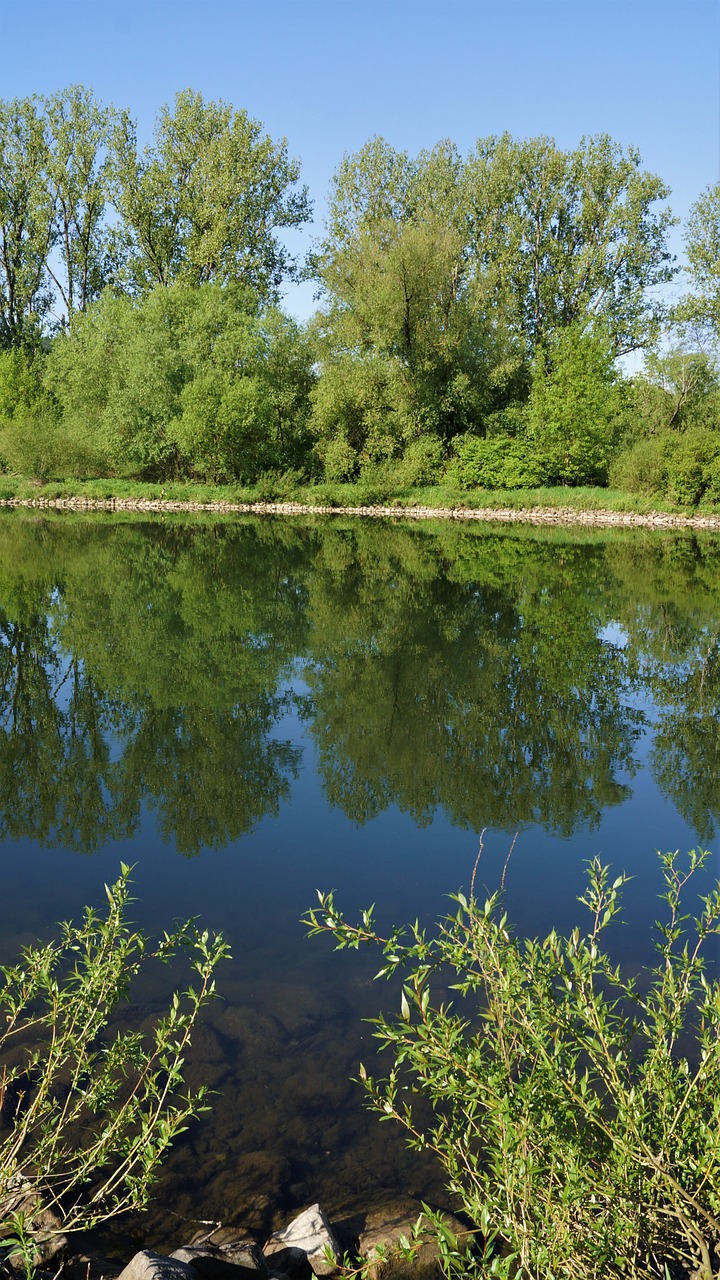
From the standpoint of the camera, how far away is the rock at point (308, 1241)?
3.42m

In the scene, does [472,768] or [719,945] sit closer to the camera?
[719,945]

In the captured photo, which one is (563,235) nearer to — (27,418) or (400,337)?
(400,337)

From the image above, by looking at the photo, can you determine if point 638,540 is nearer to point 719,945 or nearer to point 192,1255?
point 719,945

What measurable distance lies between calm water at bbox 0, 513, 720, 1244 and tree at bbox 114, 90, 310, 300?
40.4 m

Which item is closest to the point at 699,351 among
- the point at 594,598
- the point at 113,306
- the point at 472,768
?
the point at 113,306

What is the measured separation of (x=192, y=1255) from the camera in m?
3.37

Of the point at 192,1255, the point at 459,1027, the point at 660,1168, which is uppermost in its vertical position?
the point at 459,1027

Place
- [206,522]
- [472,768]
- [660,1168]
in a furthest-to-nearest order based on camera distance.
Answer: [206,522]
[472,768]
[660,1168]

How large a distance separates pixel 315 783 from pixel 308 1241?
540 cm

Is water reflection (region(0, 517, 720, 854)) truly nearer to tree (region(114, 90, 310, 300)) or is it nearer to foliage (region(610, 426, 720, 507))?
foliage (region(610, 426, 720, 507))

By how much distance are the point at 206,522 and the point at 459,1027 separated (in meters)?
36.8

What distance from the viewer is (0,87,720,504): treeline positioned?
156 ft

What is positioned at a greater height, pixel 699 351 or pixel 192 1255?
pixel 699 351

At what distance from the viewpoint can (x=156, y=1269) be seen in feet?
9.87
